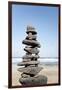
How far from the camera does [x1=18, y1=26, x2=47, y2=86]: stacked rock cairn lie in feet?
8.41

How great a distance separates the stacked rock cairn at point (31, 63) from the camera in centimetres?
256

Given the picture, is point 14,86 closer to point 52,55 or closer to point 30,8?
point 52,55

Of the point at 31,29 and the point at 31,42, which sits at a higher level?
the point at 31,29

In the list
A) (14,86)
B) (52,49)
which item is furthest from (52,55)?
(14,86)

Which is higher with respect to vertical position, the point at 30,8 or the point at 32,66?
the point at 30,8

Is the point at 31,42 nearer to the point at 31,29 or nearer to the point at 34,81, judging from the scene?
the point at 31,29

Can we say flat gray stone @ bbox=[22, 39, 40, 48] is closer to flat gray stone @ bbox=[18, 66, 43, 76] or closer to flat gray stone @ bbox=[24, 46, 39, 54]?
flat gray stone @ bbox=[24, 46, 39, 54]

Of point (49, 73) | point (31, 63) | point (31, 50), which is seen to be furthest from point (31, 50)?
point (49, 73)

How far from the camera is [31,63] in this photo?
258 cm

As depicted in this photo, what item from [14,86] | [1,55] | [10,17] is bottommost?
[14,86]

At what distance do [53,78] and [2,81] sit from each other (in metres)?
0.59

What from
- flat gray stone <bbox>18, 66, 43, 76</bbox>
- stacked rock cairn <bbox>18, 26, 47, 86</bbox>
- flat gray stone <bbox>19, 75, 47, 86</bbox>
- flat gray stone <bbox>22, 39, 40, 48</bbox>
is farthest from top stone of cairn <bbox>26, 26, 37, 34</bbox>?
flat gray stone <bbox>19, 75, 47, 86</bbox>

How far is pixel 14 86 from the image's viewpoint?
2535 mm

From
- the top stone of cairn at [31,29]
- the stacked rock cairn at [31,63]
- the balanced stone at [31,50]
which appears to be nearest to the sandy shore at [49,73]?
the stacked rock cairn at [31,63]
